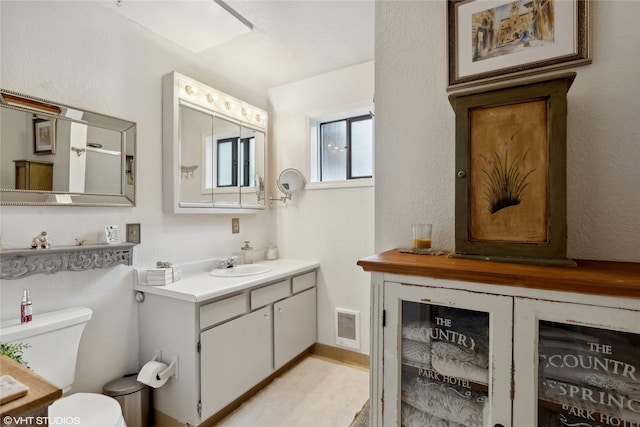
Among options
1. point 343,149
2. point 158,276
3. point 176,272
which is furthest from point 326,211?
point 158,276

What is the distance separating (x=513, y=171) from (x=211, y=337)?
1.73 m

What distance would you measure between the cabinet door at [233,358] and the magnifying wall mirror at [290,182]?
43.8 inches

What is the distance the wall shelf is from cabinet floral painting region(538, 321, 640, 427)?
6.70ft

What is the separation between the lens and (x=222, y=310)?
1.81m

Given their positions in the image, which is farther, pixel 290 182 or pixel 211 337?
pixel 290 182

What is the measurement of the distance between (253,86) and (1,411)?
2.74 meters

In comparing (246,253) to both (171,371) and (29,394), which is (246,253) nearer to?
(171,371)

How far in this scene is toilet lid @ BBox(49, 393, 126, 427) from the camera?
4.15ft

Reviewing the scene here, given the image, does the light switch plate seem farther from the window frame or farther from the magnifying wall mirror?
the window frame

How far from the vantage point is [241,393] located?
1.93m

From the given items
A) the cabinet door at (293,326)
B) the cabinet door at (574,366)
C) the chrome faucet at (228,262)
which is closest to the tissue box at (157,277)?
the chrome faucet at (228,262)

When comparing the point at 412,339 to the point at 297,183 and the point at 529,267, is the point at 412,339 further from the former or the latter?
the point at 297,183

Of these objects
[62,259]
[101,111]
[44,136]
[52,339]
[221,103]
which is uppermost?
[221,103]

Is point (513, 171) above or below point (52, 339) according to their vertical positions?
above
